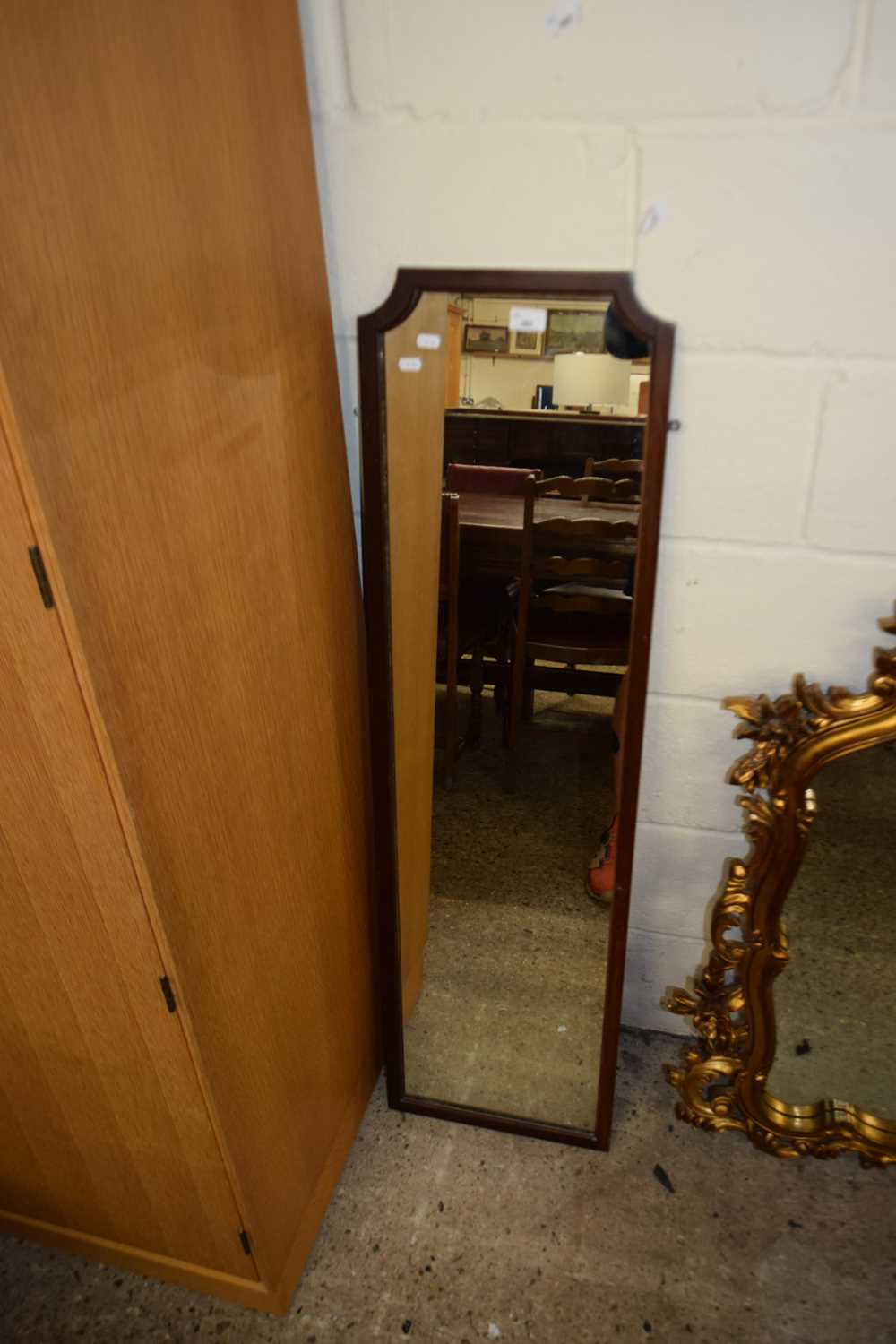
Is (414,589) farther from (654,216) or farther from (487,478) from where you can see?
(654,216)

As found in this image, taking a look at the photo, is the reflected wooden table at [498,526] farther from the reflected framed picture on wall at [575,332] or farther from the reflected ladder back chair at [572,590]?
the reflected framed picture on wall at [575,332]

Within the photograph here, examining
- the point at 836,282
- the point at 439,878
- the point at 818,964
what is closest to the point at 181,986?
the point at 439,878

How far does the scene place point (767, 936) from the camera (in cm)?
113

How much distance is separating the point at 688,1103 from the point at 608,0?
1557 millimetres

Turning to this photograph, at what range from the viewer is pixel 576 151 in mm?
859

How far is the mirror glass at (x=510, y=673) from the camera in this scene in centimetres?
95

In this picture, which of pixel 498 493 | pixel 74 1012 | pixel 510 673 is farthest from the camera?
pixel 510 673

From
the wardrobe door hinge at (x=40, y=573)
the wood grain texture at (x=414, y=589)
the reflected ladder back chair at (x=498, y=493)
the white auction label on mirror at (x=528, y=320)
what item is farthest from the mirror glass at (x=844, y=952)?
the wardrobe door hinge at (x=40, y=573)

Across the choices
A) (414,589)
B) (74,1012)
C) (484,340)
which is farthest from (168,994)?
(484,340)

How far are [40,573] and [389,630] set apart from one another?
54 centimetres

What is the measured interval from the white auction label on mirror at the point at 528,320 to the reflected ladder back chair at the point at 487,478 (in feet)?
0.63

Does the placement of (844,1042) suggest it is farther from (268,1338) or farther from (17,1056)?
(17,1056)

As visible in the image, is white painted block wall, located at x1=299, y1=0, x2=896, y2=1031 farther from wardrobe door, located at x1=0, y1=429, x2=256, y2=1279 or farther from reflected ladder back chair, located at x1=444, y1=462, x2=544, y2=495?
→ wardrobe door, located at x1=0, y1=429, x2=256, y2=1279

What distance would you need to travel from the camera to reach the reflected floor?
1271 mm
